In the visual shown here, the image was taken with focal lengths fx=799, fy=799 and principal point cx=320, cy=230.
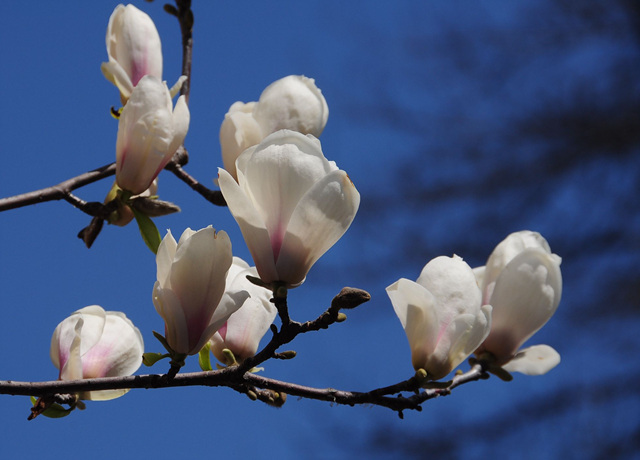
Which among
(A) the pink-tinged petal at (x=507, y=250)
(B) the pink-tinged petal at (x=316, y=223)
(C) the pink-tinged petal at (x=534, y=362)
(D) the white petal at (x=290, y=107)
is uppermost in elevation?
(D) the white petal at (x=290, y=107)

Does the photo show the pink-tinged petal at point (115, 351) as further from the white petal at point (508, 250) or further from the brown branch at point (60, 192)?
the white petal at point (508, 250)

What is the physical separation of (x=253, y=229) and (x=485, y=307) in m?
0.19

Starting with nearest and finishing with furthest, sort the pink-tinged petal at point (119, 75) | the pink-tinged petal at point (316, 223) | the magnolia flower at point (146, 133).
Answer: the pink-tinged petal at point (316, 223) → the magnolia flower at point (146, 133) → the pink-tinged petal at point (119, 75)

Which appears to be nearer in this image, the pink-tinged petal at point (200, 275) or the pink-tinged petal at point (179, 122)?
the pink-tinged petal at point (200, 275)

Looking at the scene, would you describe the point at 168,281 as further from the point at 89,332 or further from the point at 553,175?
the point at 553,175

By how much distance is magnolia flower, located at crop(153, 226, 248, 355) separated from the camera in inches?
19.7

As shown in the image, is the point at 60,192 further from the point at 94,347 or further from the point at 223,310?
the point at 223,310

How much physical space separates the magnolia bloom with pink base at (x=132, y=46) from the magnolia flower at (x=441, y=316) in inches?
15.6

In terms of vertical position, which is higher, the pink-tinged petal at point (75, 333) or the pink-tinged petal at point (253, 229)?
the pink-tinged petal at point (75, 333)

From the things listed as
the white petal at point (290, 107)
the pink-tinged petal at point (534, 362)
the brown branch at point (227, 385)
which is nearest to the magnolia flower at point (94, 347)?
the brown branch at point (227, 385)

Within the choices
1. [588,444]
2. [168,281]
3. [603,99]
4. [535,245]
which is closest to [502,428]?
[588,444]

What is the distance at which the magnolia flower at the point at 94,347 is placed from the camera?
649 mm

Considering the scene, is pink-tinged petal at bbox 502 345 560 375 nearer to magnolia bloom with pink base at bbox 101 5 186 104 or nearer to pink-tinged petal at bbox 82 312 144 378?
pink-tinged petal at bbox 82 312 144 378

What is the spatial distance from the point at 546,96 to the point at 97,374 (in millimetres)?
3084
